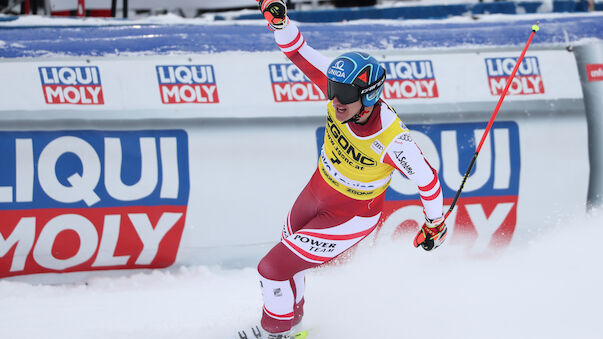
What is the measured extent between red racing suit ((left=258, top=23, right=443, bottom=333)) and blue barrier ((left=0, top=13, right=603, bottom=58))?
133 centimetres

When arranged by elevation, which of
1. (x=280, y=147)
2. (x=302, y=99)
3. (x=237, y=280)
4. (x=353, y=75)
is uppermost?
(x=353, y=75)

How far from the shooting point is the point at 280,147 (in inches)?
182

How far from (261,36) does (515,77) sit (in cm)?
215

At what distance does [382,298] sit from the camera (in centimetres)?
423

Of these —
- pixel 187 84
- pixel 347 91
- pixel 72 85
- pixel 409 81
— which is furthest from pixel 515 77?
pixel 72 85

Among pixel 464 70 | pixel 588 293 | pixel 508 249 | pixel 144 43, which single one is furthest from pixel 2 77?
pixel 588 293

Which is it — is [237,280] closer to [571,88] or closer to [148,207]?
[148,207]

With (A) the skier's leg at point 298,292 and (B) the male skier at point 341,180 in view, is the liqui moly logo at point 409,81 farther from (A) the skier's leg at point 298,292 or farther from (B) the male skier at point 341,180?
(A) the skier's leg at point 298,292

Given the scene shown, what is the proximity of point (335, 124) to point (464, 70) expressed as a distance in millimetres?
2002

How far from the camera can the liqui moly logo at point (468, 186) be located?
4793 mm

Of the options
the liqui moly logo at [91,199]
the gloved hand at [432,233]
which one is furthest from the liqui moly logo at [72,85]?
the gloved hand at [432,233]

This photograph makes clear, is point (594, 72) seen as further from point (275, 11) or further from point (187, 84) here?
point (187, 84)

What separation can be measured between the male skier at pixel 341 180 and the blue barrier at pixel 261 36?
4.32ft

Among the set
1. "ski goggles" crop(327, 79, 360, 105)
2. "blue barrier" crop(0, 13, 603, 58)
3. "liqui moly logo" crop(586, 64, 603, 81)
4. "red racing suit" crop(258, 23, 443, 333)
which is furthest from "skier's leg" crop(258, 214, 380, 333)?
"liqui moly logo" crop(586, 64, 603, 81)
